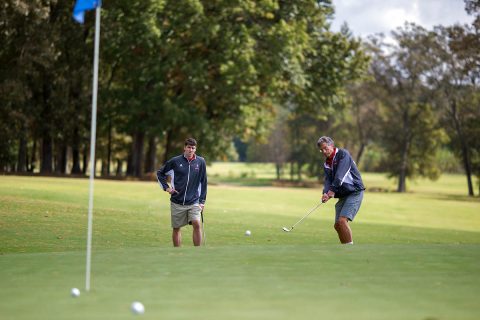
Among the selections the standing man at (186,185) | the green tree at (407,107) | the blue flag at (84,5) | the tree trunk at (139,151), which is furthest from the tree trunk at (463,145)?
the blue flag at (84,5)

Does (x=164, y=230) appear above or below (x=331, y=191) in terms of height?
below

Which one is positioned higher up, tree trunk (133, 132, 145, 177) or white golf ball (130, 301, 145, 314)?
tree trunk (133, 132, 145, 177)

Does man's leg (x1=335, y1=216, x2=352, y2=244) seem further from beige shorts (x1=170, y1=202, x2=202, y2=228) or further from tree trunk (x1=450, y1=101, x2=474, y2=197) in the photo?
tree trunk (x1=450, y1=101, x2=474, y2=197)

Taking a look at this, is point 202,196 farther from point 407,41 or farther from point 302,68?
point 407,41

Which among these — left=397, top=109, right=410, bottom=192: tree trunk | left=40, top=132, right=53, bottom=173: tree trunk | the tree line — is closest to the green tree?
left=397, top=109, right=410, bottom=192: tree trunk

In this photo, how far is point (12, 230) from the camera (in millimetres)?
19812

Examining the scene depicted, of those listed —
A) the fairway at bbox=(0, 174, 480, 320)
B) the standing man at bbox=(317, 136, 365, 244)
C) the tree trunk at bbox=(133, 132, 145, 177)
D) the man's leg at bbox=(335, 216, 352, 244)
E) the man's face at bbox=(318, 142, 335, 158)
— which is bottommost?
the fairway at bbox=(0, 174, 480, 320)

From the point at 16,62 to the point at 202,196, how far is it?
128 feet

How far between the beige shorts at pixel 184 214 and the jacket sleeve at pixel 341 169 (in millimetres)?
2537

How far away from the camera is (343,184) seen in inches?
548

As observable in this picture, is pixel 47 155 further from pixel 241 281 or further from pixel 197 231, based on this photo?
pixel 241 281

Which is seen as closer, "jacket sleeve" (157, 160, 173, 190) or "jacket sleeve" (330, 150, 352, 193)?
"jacket sleeve" (330, 150, 352, 193)

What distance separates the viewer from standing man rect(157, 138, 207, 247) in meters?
14.0

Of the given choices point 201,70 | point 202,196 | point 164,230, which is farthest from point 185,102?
point 202,196
